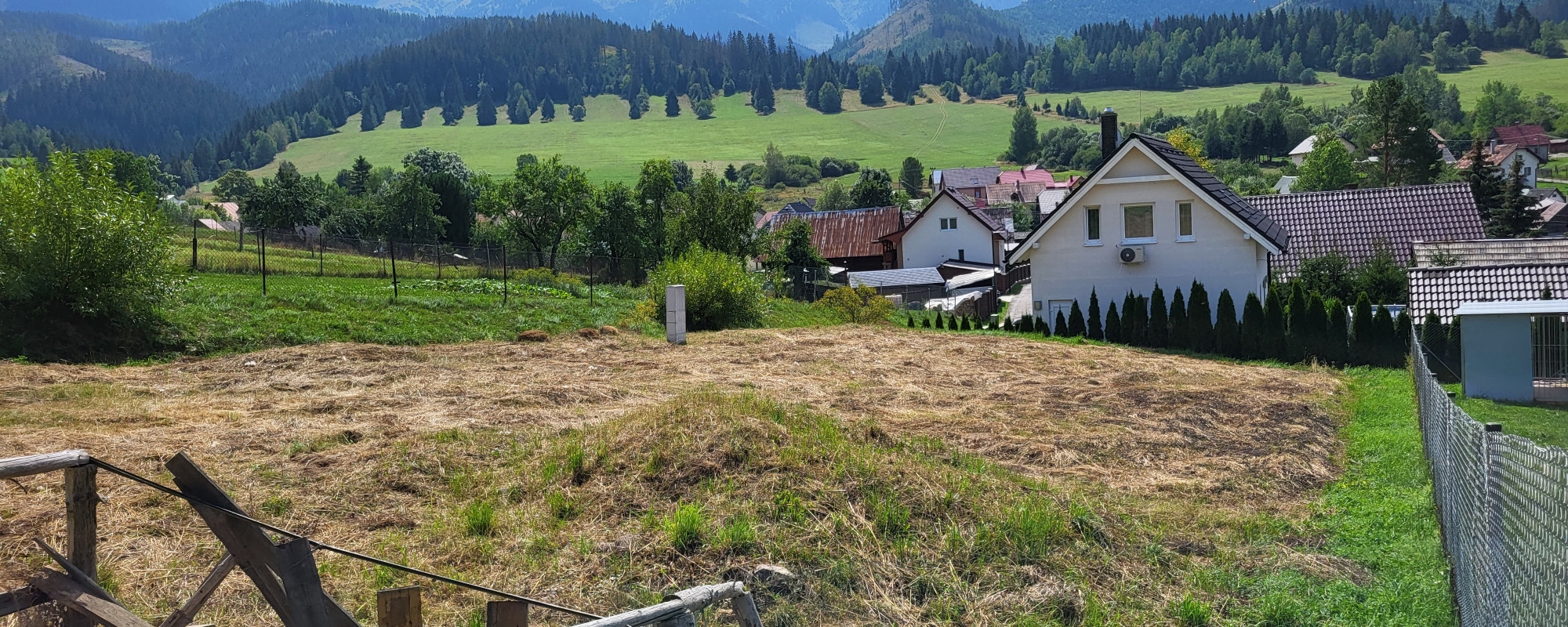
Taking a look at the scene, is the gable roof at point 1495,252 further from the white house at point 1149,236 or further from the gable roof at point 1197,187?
the white house at point 1149,236

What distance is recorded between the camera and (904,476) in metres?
8.23

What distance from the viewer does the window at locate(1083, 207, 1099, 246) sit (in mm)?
30547

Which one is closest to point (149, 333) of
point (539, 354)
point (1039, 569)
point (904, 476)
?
point (539, 354)

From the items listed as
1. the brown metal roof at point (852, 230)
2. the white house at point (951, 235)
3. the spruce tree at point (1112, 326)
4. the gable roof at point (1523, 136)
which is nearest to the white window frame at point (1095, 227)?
the spruce tree at point (1112, 326)

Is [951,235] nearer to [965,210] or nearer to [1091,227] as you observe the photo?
[965,210]

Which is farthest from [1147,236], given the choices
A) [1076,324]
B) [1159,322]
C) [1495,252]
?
[1495,252]

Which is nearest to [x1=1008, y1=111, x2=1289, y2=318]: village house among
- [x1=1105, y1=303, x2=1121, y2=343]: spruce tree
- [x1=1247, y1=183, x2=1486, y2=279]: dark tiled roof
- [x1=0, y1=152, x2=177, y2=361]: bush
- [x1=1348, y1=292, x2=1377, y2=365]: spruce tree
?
[x1=1105, y1=303, x2=1121, y2=343]: spruce tree

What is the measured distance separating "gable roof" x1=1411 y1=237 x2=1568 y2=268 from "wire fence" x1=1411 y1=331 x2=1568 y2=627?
86.1 ft

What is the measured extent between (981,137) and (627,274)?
13877 centimetres

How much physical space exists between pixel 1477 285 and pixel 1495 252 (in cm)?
842

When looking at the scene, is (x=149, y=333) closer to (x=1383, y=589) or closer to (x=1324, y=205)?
(x=1383, y=589)

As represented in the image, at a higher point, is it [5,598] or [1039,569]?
[5,598]

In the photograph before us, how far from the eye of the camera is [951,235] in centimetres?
6644

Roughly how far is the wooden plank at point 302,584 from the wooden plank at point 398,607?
23cm
